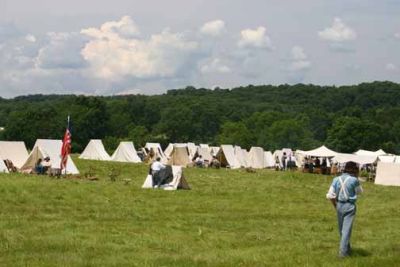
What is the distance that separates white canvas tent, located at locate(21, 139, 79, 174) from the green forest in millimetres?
53362

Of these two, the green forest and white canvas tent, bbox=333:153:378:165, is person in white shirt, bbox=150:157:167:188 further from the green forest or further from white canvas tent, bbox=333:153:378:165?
the green forest

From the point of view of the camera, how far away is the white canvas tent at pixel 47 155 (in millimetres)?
35312

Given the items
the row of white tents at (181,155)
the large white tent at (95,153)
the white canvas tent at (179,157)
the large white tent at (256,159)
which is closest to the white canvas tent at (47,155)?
the row of white tents at (181,155)

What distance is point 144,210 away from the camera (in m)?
20.4

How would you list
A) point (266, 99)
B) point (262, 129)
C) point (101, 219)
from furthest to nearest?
point (266, 99) → point (262, 129) → point (101, 219)

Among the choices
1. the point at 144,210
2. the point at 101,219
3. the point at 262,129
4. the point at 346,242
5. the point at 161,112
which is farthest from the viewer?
the point at 161,112

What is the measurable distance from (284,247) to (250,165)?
146ft

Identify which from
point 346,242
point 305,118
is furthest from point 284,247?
point 305,118

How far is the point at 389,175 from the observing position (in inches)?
1746

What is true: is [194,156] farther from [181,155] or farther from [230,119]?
[230,119]

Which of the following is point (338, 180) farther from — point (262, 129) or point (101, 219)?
point (262, 129)

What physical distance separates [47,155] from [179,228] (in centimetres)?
1973

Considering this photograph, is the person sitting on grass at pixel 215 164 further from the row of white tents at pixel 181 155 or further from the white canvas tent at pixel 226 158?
the white canvas tent at pixel 226 158

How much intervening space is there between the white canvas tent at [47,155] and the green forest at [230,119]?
53362 millimetres
